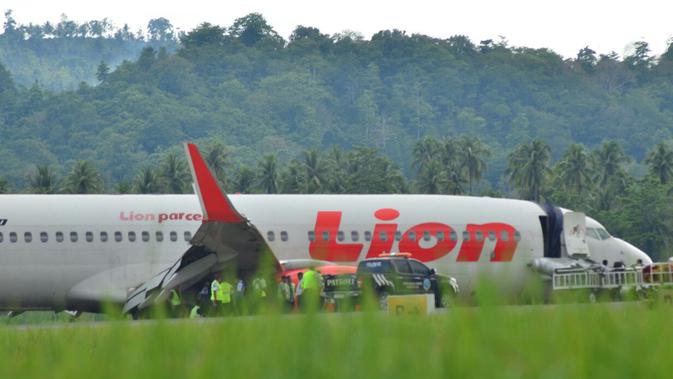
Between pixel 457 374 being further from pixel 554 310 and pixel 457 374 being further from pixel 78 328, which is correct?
pixel 78 328

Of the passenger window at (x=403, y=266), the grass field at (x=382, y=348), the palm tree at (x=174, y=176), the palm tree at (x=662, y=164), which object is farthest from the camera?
the palm tree at (x=662, y=164)

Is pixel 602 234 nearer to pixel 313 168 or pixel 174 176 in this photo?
pixel 174 176

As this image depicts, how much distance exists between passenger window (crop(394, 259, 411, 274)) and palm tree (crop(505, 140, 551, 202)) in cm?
8271

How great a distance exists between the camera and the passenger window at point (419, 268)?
30.2 meters

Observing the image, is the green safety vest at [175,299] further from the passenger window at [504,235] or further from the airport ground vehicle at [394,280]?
the passenger window at [504,235]

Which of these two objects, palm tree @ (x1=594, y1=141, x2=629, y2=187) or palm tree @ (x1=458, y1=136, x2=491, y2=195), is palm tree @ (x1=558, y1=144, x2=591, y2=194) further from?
palm tree @ (x1=458, y1=136, x2=491, y2=195)

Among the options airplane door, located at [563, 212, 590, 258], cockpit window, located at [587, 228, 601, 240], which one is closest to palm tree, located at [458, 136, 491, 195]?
cockpit window, located at [587, 228, 601, 240]

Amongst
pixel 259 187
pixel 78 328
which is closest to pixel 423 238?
pixel 78 328

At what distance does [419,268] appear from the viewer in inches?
1195

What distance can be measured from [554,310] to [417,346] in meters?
1.19

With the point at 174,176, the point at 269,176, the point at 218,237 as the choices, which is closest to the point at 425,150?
the point at 269,176

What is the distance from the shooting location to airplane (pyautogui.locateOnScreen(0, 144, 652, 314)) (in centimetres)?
3027

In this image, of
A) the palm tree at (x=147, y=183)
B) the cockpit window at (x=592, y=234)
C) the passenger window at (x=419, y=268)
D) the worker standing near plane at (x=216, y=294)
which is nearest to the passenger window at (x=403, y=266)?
the passenger window at (x=419, y=268)

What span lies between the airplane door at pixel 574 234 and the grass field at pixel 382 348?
2630 centimetres
